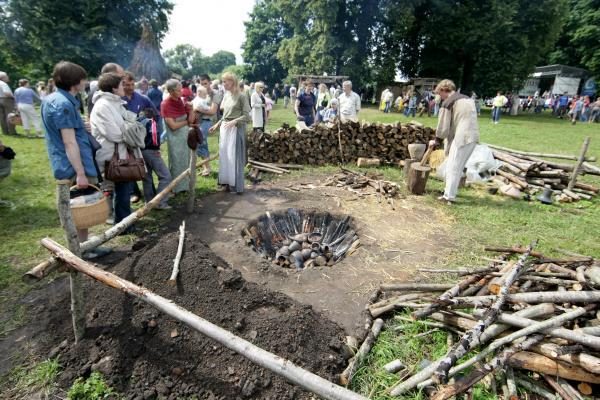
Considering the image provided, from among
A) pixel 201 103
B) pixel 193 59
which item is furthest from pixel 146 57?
pixel 193 59

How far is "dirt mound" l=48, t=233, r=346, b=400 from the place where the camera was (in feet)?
7.94

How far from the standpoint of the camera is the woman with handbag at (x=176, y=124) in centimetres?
550

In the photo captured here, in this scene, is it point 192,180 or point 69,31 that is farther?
point 69,31

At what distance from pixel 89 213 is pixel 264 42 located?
43514 mm

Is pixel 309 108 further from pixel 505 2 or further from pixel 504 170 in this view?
pixel 505 2

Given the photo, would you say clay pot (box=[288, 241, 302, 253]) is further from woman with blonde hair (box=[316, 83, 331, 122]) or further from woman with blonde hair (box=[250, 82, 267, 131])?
woman with blonde hair (box=[316, 83, 331, 122])

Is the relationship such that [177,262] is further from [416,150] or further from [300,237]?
[416,150]

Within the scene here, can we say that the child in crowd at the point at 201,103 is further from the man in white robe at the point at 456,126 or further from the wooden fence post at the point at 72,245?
the wooden fence post at the point at 72,245

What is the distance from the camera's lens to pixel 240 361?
255cm

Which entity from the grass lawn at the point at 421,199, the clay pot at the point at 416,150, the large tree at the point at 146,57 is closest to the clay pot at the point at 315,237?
the grass lawn at the point at 421,199

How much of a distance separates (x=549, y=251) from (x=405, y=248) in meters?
2.05

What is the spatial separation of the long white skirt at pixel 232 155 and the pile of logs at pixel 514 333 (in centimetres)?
393

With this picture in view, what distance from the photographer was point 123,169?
13.7ft

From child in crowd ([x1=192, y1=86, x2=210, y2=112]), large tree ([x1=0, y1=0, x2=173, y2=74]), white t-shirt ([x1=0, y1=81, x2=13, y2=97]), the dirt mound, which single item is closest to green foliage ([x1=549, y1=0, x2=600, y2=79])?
child in crowd ([x1=192, y1=86, x2=210, y2=112])
